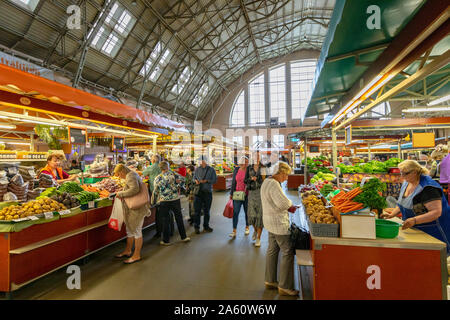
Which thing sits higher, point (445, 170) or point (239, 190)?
point (445, 170)

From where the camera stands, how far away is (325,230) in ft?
7.00

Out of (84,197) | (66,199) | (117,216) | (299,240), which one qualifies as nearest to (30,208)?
(66,199)

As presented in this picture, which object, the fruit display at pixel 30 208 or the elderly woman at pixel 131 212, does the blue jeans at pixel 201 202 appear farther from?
the fruit display at pixel 30 208

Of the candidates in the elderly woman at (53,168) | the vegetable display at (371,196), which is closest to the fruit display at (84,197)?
the elderly woman at (53,168)

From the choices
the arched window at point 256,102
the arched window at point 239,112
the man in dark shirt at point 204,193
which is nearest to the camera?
the man in dark shirt at point 204,193

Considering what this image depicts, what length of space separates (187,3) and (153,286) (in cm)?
1532

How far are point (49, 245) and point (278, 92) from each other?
26258 millimetres

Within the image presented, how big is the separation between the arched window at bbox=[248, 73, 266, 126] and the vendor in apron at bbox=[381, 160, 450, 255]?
24.9 metres

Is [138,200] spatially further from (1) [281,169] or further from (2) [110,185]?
(1) [281,169]

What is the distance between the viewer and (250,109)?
1065 inches

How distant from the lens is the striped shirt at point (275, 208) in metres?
2.51

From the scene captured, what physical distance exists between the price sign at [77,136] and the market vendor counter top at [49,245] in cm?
160
